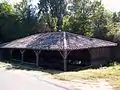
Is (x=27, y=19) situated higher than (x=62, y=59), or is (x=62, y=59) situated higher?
(x=27, y=19)

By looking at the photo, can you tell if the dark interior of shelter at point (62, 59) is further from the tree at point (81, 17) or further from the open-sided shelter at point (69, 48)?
the tree at point (81, 17)

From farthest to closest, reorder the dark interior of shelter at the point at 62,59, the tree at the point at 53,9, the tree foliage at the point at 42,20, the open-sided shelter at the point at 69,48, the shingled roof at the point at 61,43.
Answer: the tree at the point at 53,9 < the tree foliage at the point at 42,20 < the dark interior of shelter at the point at 62,59 < the open-sided shelter at the point at 69,48 < the shingled roof at the point at 61,43

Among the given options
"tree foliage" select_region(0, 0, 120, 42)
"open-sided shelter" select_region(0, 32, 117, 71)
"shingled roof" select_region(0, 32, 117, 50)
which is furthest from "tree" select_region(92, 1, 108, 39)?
"shingled roof" select_region(0, 32, 117, 50)

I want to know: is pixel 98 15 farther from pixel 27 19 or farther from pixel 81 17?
pixel 27 19

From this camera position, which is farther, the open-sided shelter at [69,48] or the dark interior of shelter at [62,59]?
the dark interior of shelter at [62,59]

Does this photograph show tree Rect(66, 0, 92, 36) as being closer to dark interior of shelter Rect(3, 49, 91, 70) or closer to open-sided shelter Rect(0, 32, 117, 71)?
dark interior of shelter Rect(3, 49, 91, 70)

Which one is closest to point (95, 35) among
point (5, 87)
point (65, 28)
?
point (65, 28)

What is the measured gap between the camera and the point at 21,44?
36688 mm

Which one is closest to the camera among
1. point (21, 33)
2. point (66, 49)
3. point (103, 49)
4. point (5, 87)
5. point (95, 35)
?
point (5, 87)

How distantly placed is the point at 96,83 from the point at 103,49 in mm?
18450

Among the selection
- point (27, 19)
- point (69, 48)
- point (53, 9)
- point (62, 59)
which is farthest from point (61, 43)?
point (53, 9)

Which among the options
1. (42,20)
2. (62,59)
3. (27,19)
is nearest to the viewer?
(62,59)

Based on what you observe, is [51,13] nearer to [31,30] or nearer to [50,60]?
[31,30]

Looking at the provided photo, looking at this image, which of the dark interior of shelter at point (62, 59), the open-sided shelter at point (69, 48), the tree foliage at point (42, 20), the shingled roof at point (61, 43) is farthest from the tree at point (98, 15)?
the dark interior of shelter at point (62, 59)
